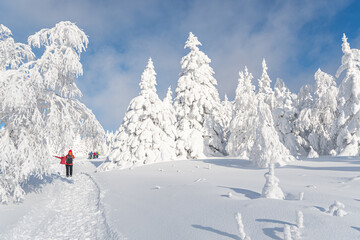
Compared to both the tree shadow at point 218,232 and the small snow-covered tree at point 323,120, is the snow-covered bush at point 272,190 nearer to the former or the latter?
the tree shadow at point 218,232

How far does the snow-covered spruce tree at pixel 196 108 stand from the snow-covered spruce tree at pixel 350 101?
1233cm

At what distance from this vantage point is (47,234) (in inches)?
231

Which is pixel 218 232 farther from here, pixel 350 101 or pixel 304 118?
pixel 304 118

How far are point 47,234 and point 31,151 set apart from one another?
12.1ft

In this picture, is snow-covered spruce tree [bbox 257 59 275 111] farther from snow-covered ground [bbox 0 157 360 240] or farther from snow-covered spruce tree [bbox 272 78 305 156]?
snow-covered ground [bbox 0 157 360 240]

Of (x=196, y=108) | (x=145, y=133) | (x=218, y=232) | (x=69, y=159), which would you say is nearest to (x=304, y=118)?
(x=196, y=108)

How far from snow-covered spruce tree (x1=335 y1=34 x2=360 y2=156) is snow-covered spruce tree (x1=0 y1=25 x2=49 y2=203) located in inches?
846

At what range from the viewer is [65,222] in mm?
6824

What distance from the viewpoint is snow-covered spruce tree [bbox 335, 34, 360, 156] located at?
61.7 ft

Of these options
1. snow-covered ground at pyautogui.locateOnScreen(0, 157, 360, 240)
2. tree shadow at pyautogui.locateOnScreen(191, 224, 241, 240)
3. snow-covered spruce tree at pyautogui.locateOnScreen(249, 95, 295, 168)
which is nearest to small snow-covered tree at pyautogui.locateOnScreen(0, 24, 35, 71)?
snow-covered ground at pyautogui.locateOnScreen(0, 157, 360, 240)

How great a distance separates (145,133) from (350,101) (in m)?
18.9

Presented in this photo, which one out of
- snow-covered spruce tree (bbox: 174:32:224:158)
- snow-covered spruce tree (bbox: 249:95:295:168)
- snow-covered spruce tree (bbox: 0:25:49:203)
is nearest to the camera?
snow-covered spruce tree (bbox: 0:25:49:203)

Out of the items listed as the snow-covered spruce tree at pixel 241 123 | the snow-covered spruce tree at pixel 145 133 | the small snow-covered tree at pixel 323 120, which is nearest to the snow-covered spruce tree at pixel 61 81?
the snow-covered spruce tree at pixel 145 133

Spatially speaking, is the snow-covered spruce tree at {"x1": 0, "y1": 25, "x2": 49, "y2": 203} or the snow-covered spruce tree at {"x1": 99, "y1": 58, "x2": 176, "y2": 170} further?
the snow-covered spruce tree at {"x1": 99, "y1": 58, "x2": 176, "y2": 170}
